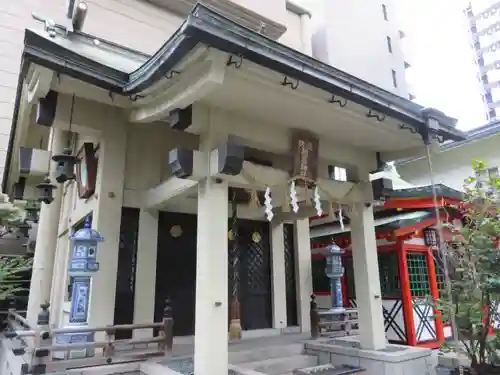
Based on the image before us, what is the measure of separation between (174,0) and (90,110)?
10145 mm

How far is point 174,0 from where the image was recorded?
14.4 meters

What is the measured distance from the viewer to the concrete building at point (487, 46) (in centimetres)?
4350

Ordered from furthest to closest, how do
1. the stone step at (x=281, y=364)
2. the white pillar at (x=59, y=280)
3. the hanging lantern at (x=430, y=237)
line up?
the hanging lantern at (x=430, y=237), the white pillar at (x=59, y=280), the stone step at (x=281, y=364)

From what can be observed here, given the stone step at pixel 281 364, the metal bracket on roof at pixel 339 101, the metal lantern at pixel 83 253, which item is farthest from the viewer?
the stone step at pixel 281 364

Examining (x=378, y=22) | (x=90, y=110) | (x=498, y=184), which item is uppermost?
(x=378, y=22)

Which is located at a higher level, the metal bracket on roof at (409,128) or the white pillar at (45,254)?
the metal bracket on roof at (409,128)

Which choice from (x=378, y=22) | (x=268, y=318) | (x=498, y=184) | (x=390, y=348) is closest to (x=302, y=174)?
(x=498, y=184)

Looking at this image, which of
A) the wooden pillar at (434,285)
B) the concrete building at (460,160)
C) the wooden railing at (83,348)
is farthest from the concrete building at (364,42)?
the wooden railing at (83,348)

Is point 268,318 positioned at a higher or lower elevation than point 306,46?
lower

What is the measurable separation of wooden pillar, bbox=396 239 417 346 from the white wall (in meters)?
6.78

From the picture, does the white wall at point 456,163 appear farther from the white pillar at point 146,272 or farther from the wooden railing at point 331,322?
the white pillar at point 146,272

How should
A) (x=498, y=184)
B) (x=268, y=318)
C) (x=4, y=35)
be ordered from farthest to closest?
(x=4, y=35) → (x=268, y=318) → (x=498, y=184)

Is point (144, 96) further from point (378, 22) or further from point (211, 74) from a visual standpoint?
point (378, 22)

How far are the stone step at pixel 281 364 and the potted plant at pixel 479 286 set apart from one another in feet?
7.34
